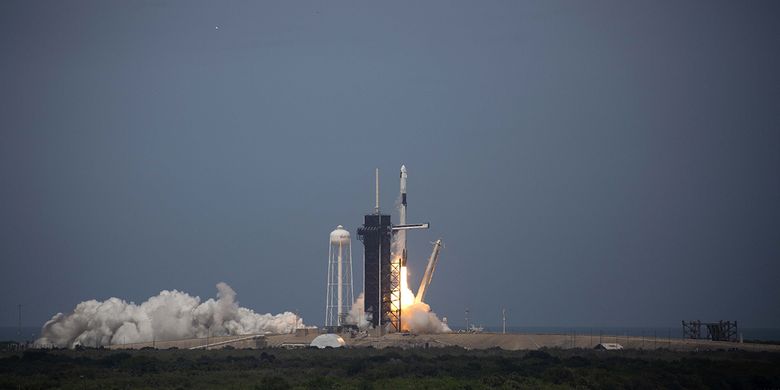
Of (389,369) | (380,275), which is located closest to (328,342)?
(380,275)

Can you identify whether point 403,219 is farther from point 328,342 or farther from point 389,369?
point 389,369

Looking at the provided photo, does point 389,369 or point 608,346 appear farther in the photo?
point 608,346

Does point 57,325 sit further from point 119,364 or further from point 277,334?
point 119,364

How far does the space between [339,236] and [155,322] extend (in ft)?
83.9

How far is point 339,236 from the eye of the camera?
135m

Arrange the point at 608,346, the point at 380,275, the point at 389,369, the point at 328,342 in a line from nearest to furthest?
the point at 389,369
the point at 608,346
the point at 328,342
the point at 380,275

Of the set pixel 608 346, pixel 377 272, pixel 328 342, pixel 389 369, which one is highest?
pixel 377 272

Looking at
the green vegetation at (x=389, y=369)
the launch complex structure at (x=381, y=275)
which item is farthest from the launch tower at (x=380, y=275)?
the green vegetation at (x=389, y=369)

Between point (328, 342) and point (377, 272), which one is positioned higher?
point (377, 272)

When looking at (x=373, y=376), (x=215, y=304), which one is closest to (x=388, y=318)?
(x=215, y=304)

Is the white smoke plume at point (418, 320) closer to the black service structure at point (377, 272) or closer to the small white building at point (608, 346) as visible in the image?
the black service structure at point (377, 272)

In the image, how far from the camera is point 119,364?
98.9m

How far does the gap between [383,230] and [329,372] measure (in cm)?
4089

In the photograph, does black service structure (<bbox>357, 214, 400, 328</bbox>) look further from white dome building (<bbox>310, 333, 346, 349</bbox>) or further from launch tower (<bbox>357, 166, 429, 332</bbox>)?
white dome building (<bbox>310, 333, 346, 349</bbox>)
